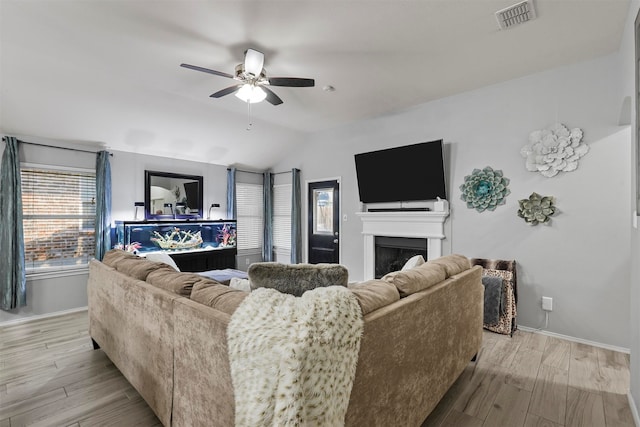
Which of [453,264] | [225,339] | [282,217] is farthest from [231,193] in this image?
[225,339]

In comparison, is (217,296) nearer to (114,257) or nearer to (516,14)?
(114,257)

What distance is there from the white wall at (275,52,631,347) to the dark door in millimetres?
1900

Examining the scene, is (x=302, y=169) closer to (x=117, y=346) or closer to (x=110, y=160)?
(x=110, y=160)

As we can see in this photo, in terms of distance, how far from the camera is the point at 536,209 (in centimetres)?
337

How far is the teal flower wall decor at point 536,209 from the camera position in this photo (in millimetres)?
3307

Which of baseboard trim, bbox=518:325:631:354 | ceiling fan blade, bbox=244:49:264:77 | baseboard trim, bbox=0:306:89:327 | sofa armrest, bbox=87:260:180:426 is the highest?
ceiling fan blade, bbox=244:49:264:77

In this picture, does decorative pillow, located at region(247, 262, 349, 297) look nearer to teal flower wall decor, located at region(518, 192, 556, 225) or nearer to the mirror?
teal flower wall decor, located at region(518, 192, 556, 225)

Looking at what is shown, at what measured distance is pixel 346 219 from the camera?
207 inches

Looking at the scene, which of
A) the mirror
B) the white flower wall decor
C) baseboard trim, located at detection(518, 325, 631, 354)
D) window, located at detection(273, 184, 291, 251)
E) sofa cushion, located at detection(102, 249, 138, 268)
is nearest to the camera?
sofa cushion, located at detection(102, 249, 138, 268)

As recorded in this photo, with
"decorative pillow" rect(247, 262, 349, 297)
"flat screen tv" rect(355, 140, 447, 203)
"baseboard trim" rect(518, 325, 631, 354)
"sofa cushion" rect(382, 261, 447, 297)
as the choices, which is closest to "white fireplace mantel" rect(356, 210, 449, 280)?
"flat screen tv" rect(355, 140, 447, 203)

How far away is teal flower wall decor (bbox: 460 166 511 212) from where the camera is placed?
363 cm

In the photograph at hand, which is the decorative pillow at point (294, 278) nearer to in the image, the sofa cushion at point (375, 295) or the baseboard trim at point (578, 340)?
the sofa cushion at point (375, 295)

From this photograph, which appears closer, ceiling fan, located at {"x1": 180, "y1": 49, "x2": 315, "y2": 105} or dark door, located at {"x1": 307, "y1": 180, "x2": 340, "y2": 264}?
ceiling fan, located at {"x1": 180, "y1": 49, "x2": 315, "y2": 105}

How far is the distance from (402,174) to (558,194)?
6.04 feet
